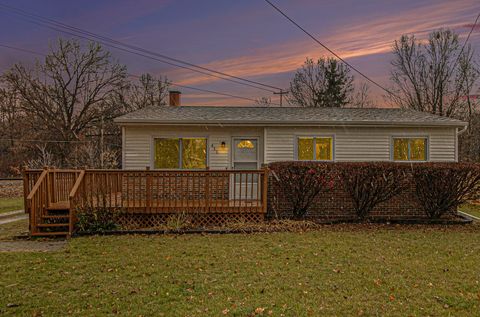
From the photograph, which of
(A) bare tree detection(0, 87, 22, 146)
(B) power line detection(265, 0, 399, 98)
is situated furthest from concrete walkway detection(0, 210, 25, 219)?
(A) bare tree detection(0, 87, 22, 146)

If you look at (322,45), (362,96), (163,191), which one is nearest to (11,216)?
(163,191)

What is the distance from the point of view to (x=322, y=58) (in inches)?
1273

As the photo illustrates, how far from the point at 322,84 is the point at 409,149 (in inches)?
870

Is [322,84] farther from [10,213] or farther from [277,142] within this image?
[10,213]

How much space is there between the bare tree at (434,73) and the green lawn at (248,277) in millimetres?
19324

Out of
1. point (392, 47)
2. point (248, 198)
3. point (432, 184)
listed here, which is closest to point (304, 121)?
point (248, 198)

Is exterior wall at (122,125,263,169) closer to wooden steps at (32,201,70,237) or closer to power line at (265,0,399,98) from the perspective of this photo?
wooden steps at (32,201,70,237)

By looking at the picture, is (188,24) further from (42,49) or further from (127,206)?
(42,49)

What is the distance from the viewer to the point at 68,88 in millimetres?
27641

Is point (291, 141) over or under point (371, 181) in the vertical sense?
over

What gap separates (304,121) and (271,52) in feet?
24.9

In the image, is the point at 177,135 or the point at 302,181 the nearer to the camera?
the point at 302,181

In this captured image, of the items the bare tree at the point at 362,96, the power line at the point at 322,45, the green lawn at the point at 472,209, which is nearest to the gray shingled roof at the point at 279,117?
the power line at the point at 322,45

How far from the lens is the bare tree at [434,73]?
22.8 m
